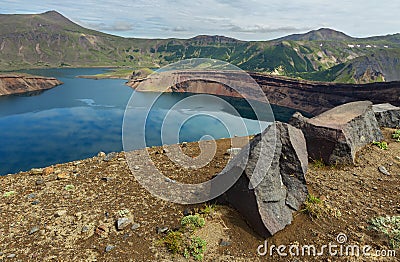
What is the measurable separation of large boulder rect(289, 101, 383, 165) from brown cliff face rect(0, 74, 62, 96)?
345 ft

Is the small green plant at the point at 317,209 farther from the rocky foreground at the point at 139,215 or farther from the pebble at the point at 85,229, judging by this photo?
the pebble at the point at 85,229

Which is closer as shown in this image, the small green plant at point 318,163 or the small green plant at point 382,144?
the small green plant at point 318,163

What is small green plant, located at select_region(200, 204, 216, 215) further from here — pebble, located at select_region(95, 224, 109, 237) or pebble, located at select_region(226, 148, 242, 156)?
pebble, located at select_region(226, 148, 242, 156)

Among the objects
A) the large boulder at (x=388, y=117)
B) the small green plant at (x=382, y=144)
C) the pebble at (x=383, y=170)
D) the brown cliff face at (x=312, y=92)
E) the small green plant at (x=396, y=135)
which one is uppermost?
the large boulder at (x=388, y=117)

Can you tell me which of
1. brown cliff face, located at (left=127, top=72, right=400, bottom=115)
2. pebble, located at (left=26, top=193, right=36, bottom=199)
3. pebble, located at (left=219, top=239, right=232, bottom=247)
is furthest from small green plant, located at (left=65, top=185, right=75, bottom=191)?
brown cliff face, located at (left=127, top=72, right=400, bottom=115)

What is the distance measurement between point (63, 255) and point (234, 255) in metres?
4.13

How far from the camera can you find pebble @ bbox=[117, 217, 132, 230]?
7.16 meters

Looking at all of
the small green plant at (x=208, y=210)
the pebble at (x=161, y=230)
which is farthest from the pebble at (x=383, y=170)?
→ the pebble at (x=161, y=230)

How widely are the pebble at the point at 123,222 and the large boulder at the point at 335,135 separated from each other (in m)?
7.48

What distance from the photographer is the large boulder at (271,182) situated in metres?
6.73

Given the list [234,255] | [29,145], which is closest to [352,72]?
[29,145]

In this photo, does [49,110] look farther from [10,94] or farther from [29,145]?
[10,94]

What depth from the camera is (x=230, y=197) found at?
7723mm

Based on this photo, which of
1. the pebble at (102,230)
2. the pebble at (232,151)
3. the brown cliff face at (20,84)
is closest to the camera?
the pebble at (102,230)
